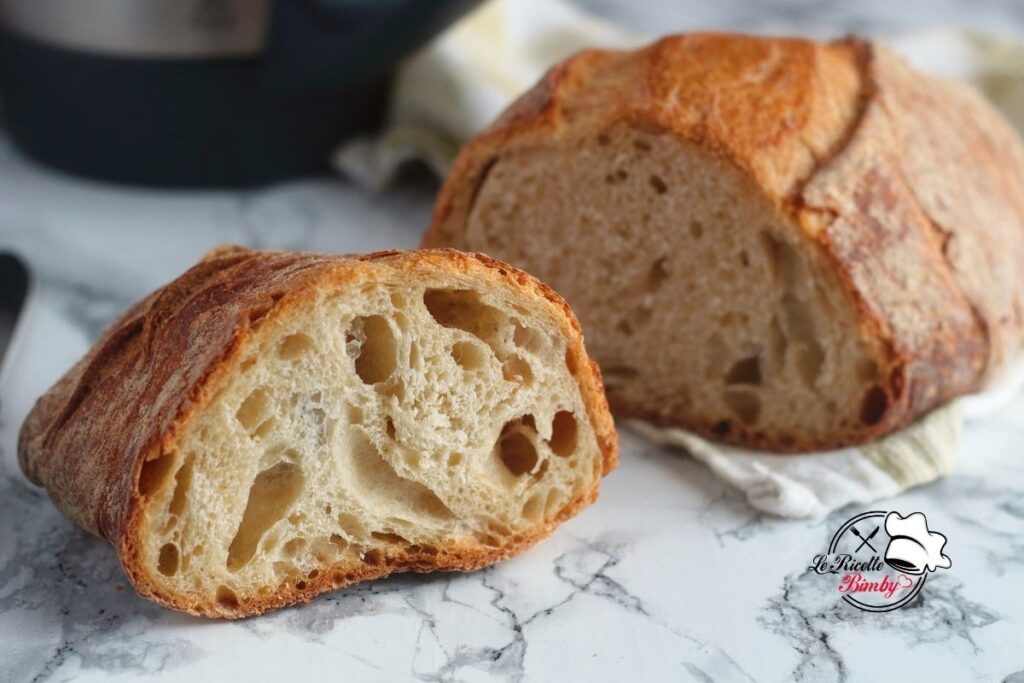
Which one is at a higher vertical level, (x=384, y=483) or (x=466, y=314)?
(x=466, y=314)

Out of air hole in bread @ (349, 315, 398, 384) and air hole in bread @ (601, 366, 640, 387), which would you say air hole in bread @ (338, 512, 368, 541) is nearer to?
air hole in bread @ (349, 315, 398, 384)

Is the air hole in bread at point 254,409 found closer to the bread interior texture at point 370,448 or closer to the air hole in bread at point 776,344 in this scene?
the bread interior texture at point 370,448

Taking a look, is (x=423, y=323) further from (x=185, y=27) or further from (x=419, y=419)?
(x=185, y=27)

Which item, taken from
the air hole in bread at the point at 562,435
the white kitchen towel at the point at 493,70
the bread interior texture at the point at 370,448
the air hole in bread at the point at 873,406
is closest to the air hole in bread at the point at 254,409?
the bread interior texture at the point at 370,448

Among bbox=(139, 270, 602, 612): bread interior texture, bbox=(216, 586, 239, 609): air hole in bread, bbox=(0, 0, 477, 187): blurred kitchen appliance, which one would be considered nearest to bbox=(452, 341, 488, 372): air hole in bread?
bbox=(139, 270, 602, 612): bread interior texture

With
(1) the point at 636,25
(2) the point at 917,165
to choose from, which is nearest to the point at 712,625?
(2) the point at 917,165

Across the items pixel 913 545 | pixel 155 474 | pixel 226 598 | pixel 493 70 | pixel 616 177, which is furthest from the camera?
pixel 493 70

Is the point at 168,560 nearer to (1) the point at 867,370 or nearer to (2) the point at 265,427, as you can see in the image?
(2) the point at 265,427

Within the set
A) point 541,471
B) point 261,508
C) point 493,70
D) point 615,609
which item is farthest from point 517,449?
point 493,70
